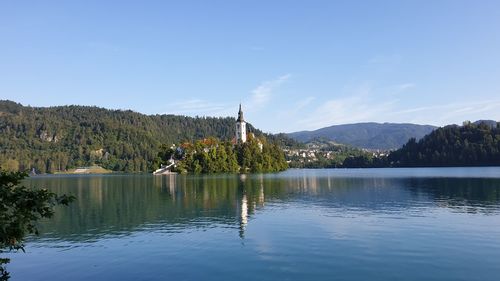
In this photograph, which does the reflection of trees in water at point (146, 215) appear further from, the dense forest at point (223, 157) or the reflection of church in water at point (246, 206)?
the dense forest at point (223, 157)

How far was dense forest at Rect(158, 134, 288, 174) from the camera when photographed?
17388 centimetres

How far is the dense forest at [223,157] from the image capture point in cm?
17388

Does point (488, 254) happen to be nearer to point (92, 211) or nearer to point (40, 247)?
point (40, 247)

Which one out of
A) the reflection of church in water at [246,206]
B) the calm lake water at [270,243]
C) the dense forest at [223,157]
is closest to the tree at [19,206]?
the calm lake water at [270,243]

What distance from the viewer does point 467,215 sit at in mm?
42531

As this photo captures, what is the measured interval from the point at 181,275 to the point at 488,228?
26.0 meters

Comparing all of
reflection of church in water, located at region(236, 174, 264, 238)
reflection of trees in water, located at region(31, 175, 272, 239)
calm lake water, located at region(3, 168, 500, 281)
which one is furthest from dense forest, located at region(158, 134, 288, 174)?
calm lake water, located at region(3, 168, 500, 281)

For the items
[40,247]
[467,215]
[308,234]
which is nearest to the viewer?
[40,247]

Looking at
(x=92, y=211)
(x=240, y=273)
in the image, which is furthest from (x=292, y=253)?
(x=92, y=211)

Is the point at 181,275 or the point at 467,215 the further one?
the point at 467,215

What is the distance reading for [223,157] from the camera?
174750 mm

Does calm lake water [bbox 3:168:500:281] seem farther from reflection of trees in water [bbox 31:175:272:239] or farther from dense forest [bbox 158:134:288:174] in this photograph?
dense forest [bbox 158:134:288:174]

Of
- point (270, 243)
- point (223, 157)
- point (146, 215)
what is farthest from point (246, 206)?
point (223, 157)

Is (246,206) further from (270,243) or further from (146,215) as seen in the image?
(270,243)
